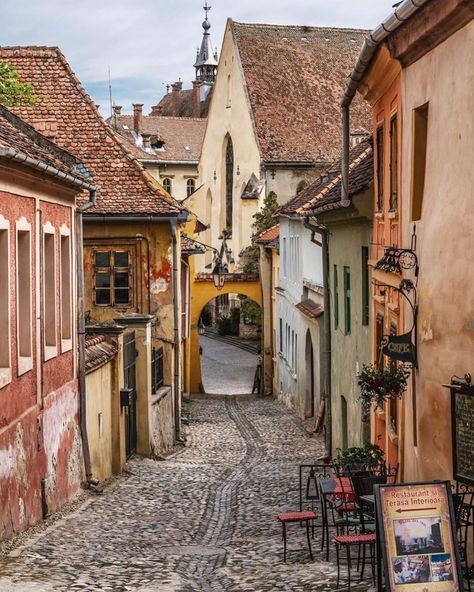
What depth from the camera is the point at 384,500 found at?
8945mm

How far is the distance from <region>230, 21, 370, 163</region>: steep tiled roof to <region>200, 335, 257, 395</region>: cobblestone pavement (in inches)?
404

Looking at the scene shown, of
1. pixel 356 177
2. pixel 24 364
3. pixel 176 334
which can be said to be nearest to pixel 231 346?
pixel 176 334

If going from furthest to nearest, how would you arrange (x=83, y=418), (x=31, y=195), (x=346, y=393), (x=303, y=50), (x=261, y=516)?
(x=303, y=50)
(x=346, y=393)
(x=83, y=418)
(x=261, y=516)
(x=31, y=195)

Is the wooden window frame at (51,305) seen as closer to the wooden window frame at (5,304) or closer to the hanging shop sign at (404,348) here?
the wooden window frame at (5,304)

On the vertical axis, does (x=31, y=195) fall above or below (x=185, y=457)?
above

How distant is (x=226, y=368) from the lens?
5666cm

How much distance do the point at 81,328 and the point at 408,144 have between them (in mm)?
7554

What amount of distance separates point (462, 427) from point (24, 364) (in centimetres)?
627

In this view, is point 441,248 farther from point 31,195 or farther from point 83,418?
point 83,418

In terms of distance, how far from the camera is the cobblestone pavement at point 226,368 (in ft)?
163

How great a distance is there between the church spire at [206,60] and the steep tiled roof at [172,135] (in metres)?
19.6

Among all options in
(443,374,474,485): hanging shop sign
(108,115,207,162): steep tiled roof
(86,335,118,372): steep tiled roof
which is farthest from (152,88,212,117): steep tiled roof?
(443,374,474,485): hanging shop sign

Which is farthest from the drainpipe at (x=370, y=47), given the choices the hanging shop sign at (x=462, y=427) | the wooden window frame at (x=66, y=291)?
the wooden window frame at (x=66, y=291)

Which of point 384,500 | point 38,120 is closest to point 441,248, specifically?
point 384,500
